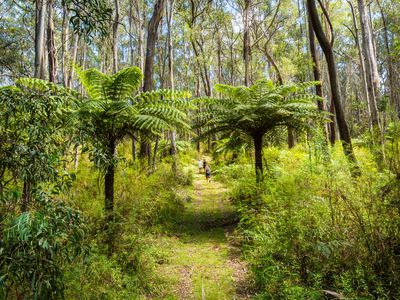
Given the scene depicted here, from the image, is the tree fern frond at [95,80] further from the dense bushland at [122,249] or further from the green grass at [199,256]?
the green grass at [199,256]

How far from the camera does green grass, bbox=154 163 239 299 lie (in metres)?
3.93

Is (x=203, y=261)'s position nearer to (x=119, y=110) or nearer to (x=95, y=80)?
(x=119, y=110)

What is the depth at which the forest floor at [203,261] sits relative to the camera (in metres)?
3.89

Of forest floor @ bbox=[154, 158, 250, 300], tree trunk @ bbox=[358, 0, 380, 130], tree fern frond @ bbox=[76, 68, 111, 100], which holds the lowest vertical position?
forest floor @ bbox=[154, 158, 250, 300]

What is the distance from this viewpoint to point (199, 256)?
197 inches

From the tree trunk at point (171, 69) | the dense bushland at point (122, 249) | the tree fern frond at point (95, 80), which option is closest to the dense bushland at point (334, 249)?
the dense bushland at point (122, 249)

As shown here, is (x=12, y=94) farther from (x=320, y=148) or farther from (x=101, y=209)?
(x=320, y=148)

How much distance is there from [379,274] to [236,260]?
226cm

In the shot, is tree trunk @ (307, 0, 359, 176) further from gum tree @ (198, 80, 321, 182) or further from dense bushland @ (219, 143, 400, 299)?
dense bushland @ (219, 143, 400, 299)

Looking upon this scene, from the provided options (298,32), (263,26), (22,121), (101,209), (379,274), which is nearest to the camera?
(22,121)

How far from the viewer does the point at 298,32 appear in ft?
84.5

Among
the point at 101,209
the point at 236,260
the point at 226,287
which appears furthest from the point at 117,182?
the point at 226,287

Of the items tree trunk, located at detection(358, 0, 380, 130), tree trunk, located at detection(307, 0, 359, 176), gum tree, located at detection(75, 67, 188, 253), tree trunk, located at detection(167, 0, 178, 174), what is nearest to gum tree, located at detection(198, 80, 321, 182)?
tree trunk, located at detection(307, 0, 359, 176)

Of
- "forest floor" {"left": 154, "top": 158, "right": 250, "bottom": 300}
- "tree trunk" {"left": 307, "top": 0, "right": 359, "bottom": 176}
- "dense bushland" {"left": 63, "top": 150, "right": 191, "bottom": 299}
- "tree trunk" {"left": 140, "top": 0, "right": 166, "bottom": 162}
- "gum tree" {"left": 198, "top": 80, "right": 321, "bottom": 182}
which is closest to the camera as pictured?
"dense bushland" {"left": 63, "top": 150, "right": 191, "bottom": 299}
